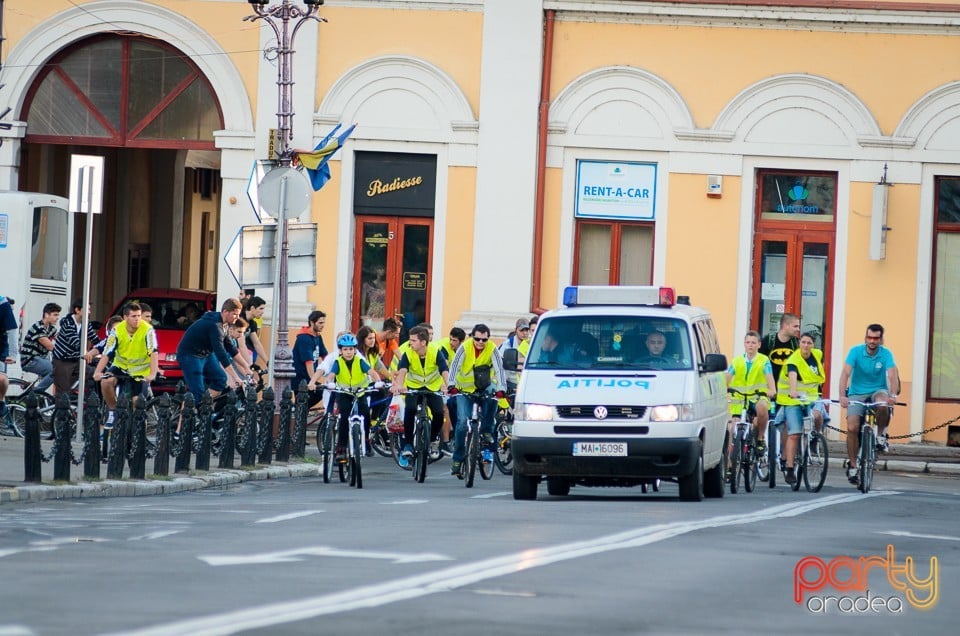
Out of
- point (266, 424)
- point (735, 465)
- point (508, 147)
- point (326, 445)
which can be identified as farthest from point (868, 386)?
point (508, 147)

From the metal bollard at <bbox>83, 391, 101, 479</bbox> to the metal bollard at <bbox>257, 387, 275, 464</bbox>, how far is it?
3.94m

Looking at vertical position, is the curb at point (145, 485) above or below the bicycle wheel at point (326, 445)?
below

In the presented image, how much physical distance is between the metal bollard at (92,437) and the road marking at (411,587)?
5.98m

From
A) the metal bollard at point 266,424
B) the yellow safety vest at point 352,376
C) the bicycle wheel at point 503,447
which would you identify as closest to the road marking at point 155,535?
the yellow safety vest at point 352,376

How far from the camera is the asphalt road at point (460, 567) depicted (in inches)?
355

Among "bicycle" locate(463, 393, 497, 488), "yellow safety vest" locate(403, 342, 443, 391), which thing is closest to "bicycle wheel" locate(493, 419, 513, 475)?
"bicycle" locate(463, 393, 497, 488)

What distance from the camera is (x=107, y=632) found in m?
8.37

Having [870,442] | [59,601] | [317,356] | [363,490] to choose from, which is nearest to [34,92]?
[317,356]

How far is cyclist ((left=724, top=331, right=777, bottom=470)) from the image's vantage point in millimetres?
21750

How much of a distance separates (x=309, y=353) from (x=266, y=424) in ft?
10.7

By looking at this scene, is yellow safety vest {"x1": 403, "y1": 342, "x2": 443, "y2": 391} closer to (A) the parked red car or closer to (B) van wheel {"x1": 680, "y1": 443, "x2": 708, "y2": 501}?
(B) van wheel {"x1": 680, "y1": 443, "x2": 708, "y2": 501}

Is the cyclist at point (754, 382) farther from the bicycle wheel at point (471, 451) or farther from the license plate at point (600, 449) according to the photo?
the license plate at point (600, 449)

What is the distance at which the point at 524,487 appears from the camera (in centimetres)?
1803

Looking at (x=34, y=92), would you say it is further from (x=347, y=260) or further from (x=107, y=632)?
(x=107, y=632)
